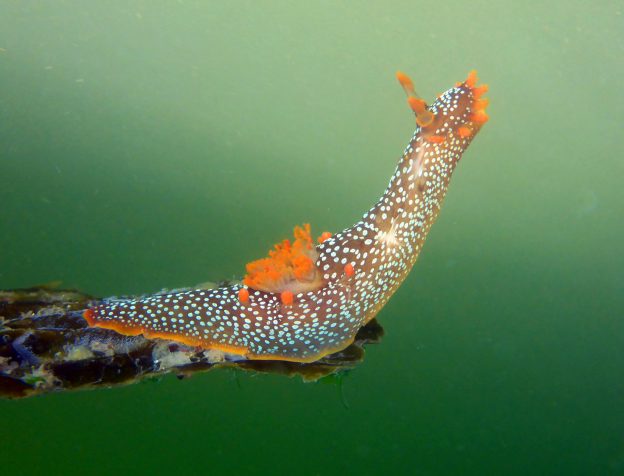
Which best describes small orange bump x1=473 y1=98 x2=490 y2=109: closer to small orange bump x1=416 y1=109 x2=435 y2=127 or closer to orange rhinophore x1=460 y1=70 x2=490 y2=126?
orange rhinophore x1=460 y1=70 x2=490 y2=126

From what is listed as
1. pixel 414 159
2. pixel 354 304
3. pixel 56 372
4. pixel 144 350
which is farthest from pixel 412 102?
pixel 56 372

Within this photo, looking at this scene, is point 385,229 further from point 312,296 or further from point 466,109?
point 466,109

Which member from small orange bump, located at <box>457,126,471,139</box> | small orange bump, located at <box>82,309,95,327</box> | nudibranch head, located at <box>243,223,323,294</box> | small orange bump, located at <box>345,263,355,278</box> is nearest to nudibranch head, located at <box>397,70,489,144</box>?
small orange bump, located at <box>457,126,471,139</box>

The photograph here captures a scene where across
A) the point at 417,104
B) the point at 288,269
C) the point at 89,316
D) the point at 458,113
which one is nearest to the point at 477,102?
the point at 458,113

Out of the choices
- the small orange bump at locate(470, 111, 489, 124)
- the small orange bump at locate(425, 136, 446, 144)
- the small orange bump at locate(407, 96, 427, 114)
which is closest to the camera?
the small orange bump at locate(407, 96, 427, 114)

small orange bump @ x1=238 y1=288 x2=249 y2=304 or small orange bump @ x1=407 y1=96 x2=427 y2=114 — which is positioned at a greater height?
small orange bump @ x1=407 y1=96 x2=427 y2=114

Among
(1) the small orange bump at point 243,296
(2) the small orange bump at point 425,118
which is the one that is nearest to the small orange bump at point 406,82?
(2) the small orange bump at point 425,118

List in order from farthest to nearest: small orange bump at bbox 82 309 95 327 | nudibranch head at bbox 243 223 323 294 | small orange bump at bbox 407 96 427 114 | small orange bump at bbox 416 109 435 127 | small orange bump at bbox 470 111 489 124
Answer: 1. small orange bump at bbox 470 111 489 124
2. small orange bump at bbox 416 109 435 127
3. small orange bump at bbox 407 96 427 114
4. nudibranch head at bbox 243 223 323 294
5. small orange bump at bbox 82 309 95 327

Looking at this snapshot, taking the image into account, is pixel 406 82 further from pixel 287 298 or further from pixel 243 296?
pixel 243 296

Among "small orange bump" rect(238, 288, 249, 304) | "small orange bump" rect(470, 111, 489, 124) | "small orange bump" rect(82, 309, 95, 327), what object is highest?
"small orange bump" rect(470, 111, 489, 124)

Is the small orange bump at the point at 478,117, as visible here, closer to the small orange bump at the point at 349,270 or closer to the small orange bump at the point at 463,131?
the small orange bump at the point at 463,131
